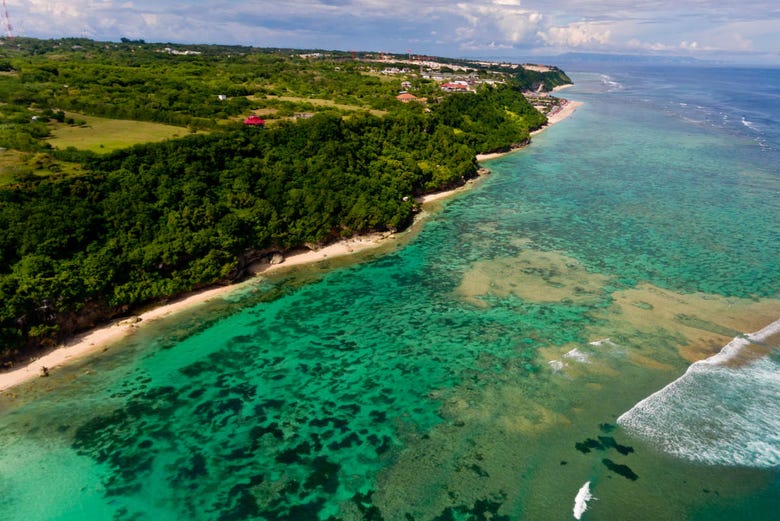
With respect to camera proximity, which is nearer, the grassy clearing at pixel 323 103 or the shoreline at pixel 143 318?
the shoreline at pixel 143 318

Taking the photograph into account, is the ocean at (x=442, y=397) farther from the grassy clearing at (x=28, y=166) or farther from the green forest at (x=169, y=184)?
the grassy clearing at (x=28, y=166)

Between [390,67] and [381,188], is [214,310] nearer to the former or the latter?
[381,188]

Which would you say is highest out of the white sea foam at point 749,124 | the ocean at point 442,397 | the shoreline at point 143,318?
the shoreline at point 143,318

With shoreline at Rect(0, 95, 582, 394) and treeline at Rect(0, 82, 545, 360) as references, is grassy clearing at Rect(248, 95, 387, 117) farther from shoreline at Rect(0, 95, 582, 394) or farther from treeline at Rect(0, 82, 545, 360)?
shoreline at Rect(0, 95, 582, 394)

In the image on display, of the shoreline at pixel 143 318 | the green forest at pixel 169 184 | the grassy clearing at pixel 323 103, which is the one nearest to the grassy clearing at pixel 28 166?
the green forest at pixel 169 184

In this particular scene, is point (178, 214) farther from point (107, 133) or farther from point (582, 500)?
point (582, 500)

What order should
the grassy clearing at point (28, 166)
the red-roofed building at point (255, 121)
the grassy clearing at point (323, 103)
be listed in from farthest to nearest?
the grassy clearing at point (323, 103) < the red-roofed building at point (255, 121) < the grassy clearing at point (28, 166)
